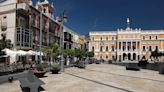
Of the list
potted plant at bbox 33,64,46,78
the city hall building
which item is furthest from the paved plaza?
the city hall building

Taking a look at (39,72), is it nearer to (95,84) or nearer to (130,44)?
(95,84)

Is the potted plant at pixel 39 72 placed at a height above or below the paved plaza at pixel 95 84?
above

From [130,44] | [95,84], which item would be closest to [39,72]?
[95,84]

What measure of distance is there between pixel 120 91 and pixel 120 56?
9239 centimetres

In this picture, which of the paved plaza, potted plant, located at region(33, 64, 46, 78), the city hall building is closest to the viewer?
the paved plaza

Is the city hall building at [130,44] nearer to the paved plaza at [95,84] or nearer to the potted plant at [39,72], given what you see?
the paved plaza at [95,84]

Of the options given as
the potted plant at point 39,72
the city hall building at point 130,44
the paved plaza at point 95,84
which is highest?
the city hall building at point 130,44

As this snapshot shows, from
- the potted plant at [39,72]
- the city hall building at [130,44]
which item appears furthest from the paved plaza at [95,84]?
the city hall building at [130,44]

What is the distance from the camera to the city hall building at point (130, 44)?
10131 cm

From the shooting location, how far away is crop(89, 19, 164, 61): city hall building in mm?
101312

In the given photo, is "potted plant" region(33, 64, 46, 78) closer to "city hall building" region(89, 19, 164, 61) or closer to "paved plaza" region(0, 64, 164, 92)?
"paved plaza" region(0, 64, 164, 92)

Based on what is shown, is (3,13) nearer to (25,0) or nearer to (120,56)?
(25,0)

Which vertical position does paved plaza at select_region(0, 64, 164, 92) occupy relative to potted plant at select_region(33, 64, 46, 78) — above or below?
below

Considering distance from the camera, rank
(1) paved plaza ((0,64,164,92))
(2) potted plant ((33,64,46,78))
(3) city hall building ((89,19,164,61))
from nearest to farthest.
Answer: (1) paved plaza ((0,64,164,92))
(2) potted plant ((33,64,46,78))
(3) city hall building ((89,19,164,61))
